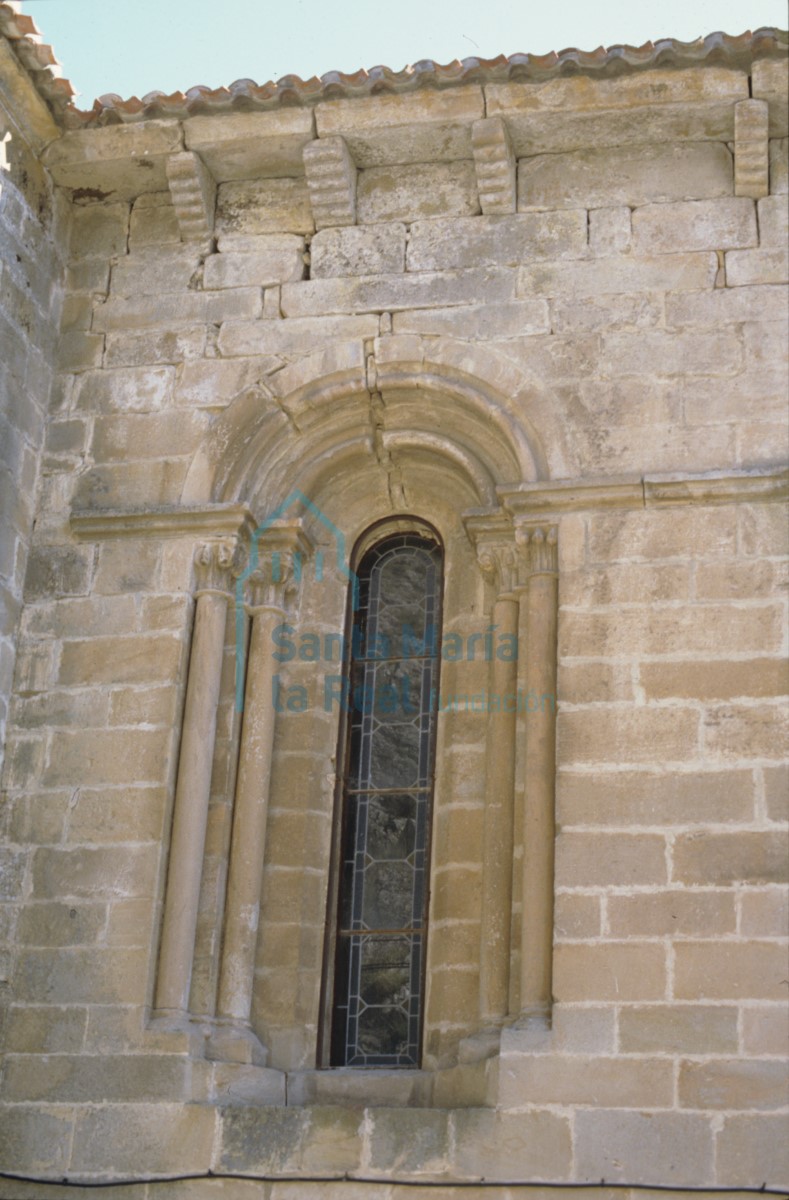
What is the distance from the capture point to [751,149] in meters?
8.76

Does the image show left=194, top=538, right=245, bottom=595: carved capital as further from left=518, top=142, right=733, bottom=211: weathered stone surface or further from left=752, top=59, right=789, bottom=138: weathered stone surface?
left=752, top=59, right=789, bottom=138: weathered stone surface

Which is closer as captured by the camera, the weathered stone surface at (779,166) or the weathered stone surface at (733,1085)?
the weathered stone surface at (733,1085)

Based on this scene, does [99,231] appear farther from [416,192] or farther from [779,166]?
[779,166]

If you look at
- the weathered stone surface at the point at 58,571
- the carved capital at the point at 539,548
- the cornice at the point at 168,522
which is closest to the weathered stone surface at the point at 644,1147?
the carved capital at the point at 539,548

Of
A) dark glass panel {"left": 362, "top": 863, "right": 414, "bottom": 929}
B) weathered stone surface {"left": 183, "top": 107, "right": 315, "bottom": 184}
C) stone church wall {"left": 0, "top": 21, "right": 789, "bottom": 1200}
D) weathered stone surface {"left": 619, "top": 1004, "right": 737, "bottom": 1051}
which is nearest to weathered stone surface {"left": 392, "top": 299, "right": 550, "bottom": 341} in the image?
stone church wall {"left": 0, "top": 21, "right": 789, "bottom": 1200}

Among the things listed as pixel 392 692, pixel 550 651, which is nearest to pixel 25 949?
pixel 392 692

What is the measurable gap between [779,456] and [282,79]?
3.06 metres

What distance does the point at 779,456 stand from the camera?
8234 mm

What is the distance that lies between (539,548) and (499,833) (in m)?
1.30

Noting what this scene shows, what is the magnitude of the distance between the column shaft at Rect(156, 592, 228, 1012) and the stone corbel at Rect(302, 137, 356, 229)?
208 centimetres

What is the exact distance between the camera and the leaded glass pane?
26.8ft

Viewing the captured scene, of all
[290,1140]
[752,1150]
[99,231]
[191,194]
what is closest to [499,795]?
[290,1140]

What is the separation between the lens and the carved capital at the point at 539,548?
830cm

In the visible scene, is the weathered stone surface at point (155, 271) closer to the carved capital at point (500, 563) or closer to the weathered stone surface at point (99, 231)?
the weathered stone surface at point (99, 231)
